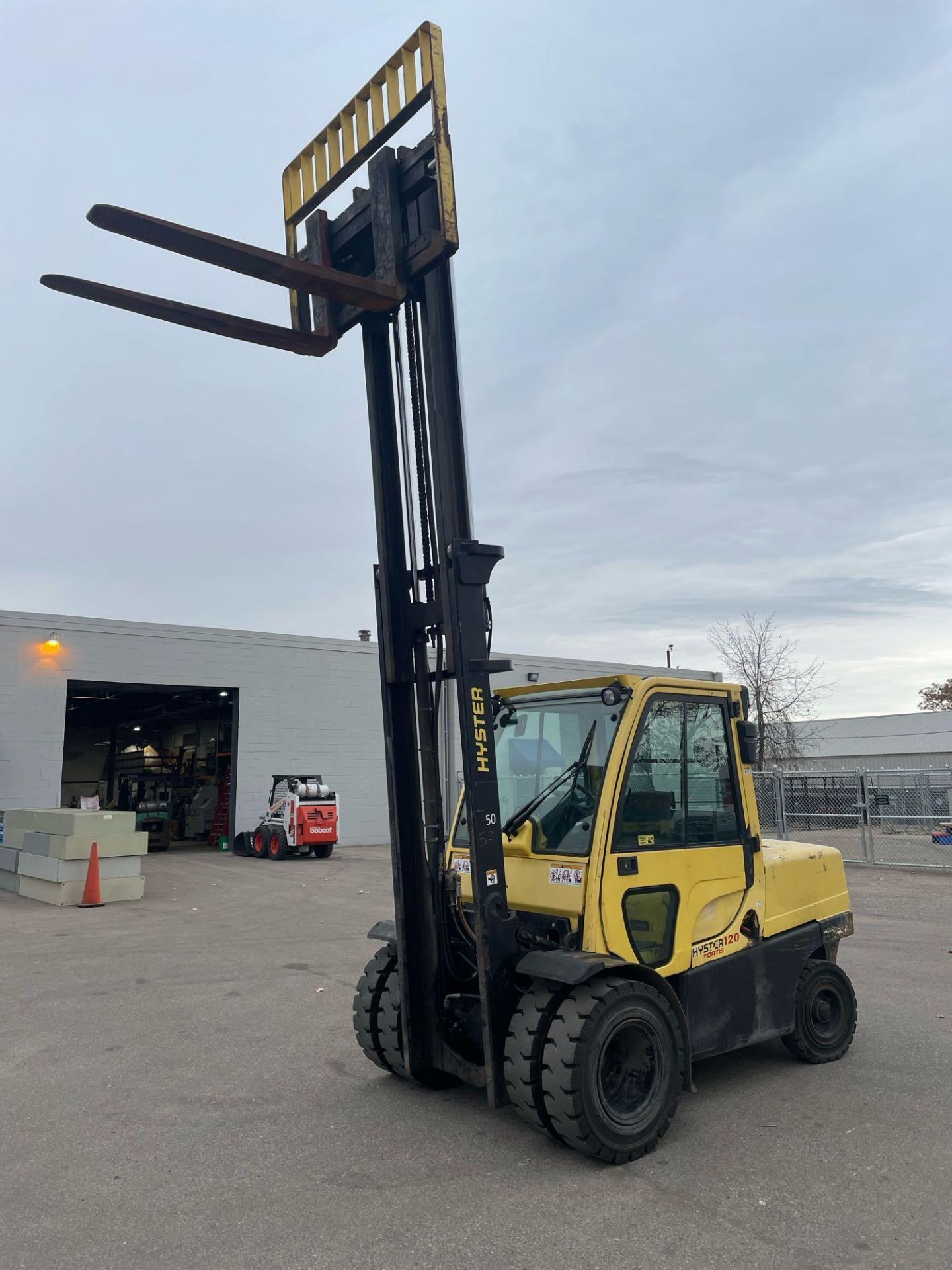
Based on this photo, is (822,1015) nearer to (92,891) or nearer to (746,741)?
(746,741)

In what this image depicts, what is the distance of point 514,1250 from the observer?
142 inches

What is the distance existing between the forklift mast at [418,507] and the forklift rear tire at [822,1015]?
2.26 metres

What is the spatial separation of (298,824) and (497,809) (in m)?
19.1

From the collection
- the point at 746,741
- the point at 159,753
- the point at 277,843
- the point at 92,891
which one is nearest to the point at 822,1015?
the point at 746,741

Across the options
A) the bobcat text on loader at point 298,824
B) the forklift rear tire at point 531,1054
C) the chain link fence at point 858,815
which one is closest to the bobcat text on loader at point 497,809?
the forklift rear tire at point 531,1054

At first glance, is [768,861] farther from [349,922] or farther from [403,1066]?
A: [349,922]

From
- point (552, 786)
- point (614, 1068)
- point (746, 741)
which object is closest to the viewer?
point (614, 1068)

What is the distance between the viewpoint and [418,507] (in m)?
5.39

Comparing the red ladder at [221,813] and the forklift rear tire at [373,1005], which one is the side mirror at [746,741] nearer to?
the forklift rear tire at [373,1005]

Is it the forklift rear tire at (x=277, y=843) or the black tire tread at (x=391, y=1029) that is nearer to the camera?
the black tire tread at (x=391, y=1029)

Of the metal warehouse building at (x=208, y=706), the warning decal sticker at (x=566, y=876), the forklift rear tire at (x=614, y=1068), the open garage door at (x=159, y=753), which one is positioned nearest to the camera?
the forklift rear tire at (x=614, y=1068)

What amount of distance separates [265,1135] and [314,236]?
16.4 feet

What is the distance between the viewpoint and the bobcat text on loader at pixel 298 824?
23062mm

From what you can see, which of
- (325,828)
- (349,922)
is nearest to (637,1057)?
(349,922)
